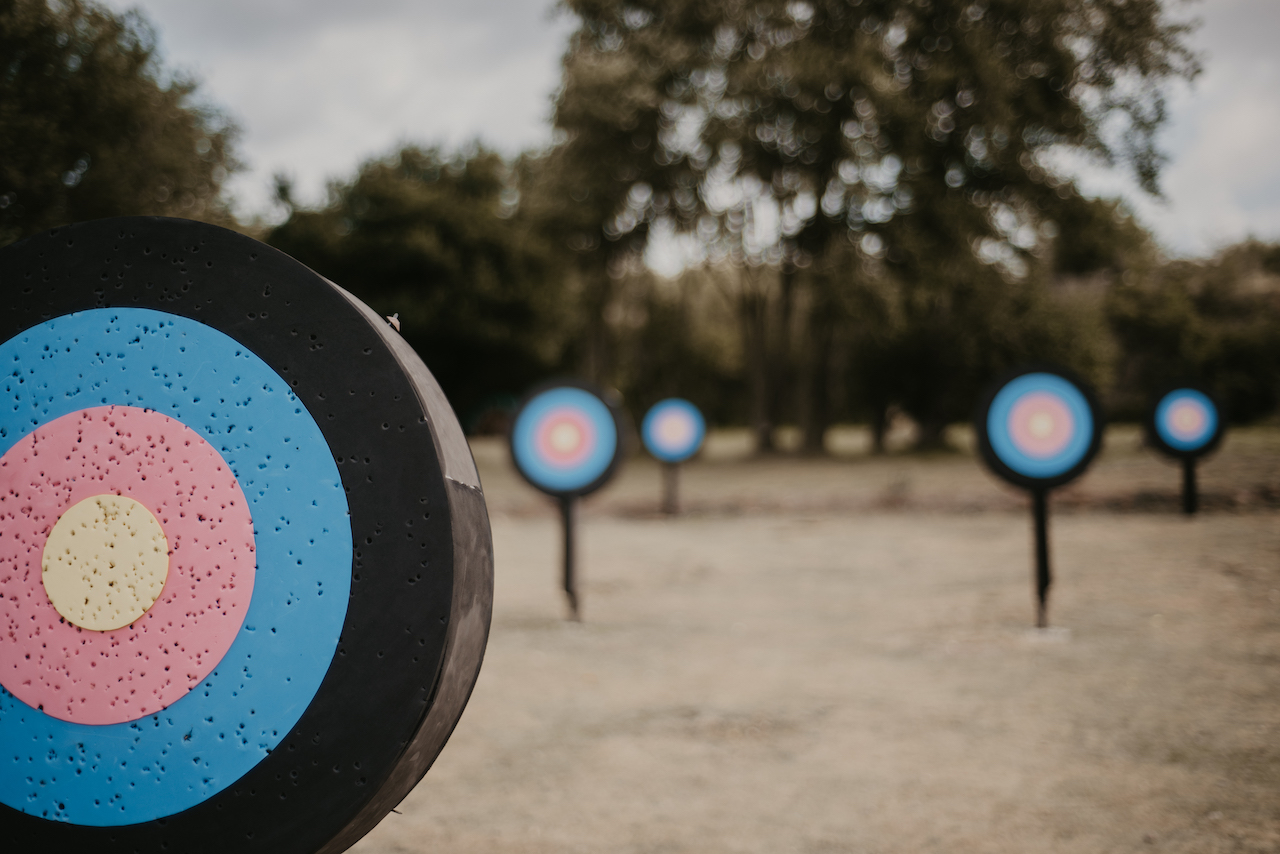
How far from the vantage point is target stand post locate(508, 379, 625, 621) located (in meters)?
5.66

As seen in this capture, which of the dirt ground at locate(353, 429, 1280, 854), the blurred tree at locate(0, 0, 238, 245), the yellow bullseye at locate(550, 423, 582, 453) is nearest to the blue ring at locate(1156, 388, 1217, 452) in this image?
the dirt ground at locate(353, 429, 1280, 854)

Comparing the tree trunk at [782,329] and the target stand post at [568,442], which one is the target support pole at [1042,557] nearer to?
the target stand post at [568,442]

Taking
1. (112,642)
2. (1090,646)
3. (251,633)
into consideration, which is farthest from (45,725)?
(1090,646)

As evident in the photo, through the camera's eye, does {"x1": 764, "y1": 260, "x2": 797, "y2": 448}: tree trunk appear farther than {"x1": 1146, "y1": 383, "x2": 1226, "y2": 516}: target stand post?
Yes

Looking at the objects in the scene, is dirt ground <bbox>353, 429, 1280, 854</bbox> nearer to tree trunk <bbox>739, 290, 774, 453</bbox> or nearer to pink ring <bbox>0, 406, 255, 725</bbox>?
pink ring <bbox>0, 406, 255, 725</bbox>

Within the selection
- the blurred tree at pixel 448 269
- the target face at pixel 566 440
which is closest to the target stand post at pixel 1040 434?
the target face at pixel 566 440

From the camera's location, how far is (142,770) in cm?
157

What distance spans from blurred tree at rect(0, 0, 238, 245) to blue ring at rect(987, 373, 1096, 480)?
443 cm

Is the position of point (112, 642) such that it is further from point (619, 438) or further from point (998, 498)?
point (998, 498)

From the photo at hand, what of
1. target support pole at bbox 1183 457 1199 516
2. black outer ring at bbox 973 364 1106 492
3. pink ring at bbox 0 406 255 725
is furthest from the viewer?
target support pole at bbox 1183 457 1199 516

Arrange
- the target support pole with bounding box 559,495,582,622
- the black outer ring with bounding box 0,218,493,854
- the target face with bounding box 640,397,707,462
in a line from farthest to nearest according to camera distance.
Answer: the target face with bounding box 640,397,707,462 → the target support pole with bounding box 559,495,582,622 → the black outer ring with bounding box 0,218,493,854

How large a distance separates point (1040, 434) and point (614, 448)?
107 inches

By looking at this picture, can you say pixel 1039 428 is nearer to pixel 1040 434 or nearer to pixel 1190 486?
pixel 1040 434

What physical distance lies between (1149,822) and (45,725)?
292cm
